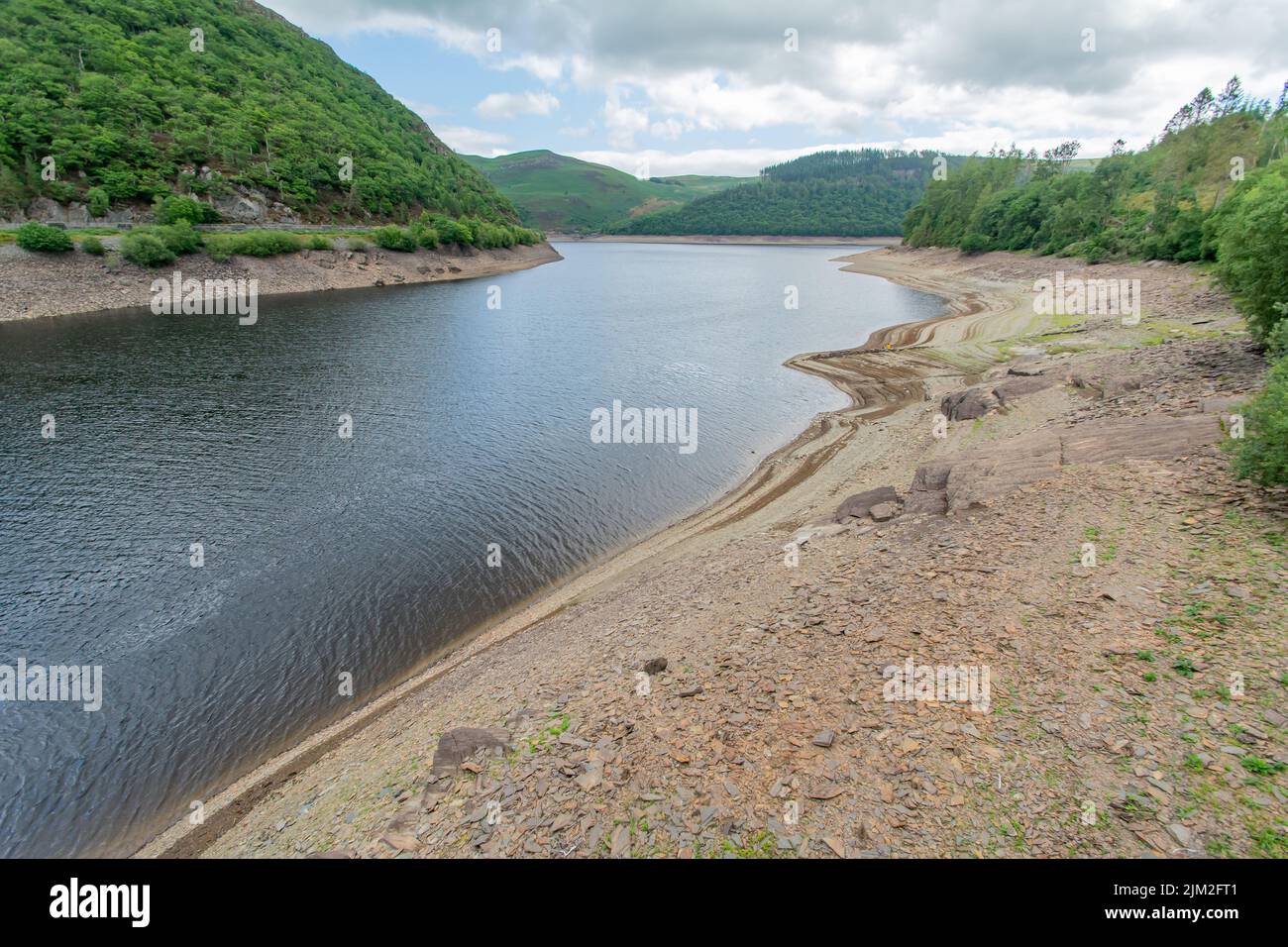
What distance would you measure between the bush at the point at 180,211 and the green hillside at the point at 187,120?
4149 mm

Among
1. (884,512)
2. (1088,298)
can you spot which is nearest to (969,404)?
(884,512)

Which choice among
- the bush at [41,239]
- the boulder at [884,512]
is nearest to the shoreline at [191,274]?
the bush at [41,239]

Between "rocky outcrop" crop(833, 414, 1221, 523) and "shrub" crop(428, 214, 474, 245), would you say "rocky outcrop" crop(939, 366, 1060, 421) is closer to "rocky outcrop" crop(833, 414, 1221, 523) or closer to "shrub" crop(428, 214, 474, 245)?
"rocky outcrop" crop(833, 414, 1221, 523)

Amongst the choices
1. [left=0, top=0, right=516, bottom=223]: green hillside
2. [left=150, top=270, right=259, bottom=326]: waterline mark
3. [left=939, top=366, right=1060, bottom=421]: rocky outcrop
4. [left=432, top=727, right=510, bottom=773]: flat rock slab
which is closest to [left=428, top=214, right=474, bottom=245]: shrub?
[left=0, top=0, right=516, bottom=223]: green hillside

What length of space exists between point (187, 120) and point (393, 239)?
32607mm

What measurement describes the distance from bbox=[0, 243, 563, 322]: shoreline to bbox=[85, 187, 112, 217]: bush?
1334 cm

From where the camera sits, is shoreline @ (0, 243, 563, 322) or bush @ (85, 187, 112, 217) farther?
bush @ (85, 187, 112, 217)

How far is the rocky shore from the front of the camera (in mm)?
7492

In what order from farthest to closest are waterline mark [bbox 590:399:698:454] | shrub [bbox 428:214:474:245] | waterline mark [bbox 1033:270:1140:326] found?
shrub [bbox 428:214:474:245] < waterline mark [bbox 1033:270:1140:326] < waterline mark [bbox 590:399:698:454]

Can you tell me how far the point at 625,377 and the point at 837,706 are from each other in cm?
3482

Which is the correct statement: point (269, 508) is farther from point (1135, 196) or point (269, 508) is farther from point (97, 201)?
point (1135, 196)
